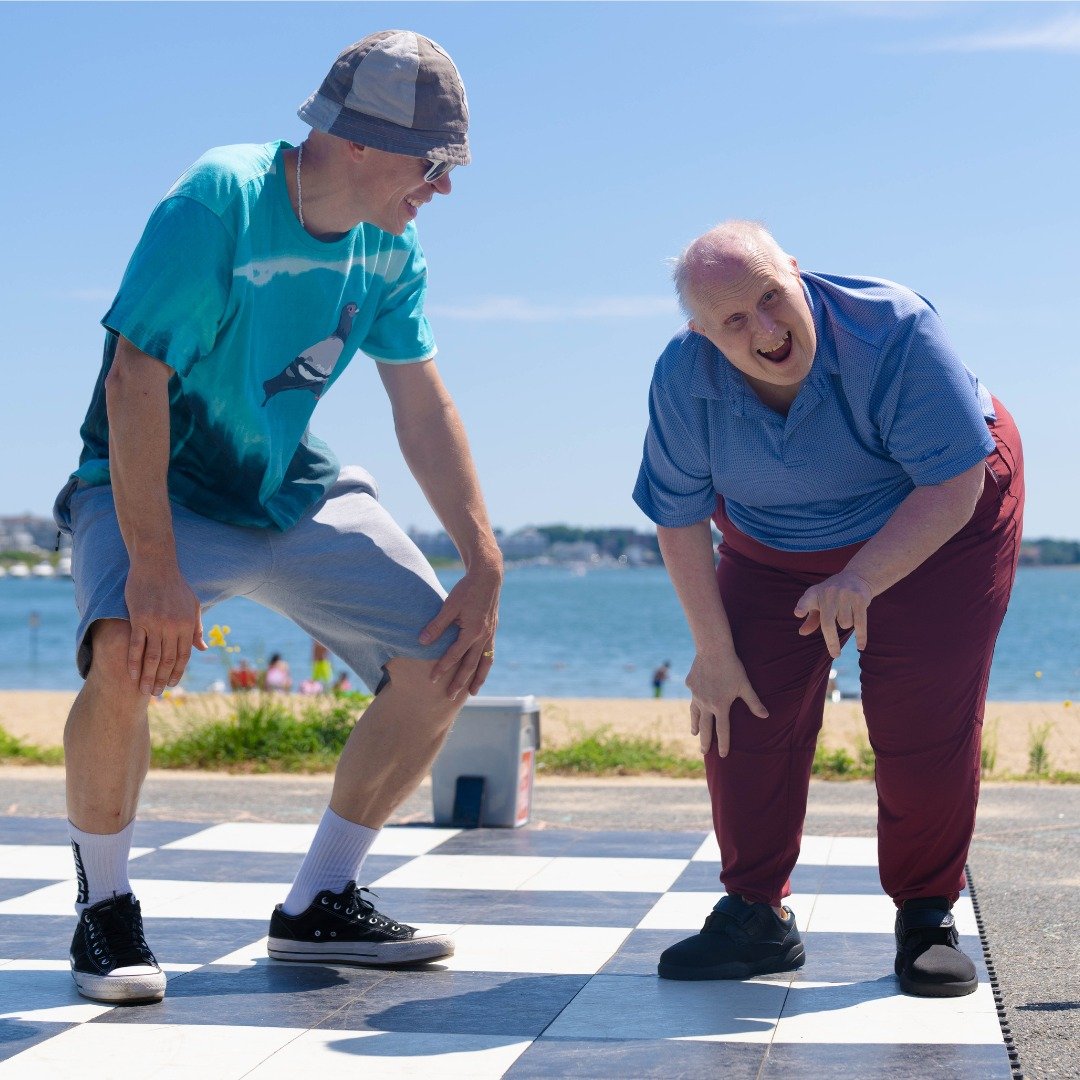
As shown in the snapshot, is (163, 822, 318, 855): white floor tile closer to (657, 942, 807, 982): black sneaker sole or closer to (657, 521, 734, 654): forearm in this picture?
(657, 942, 807, 982): black sneaker sole

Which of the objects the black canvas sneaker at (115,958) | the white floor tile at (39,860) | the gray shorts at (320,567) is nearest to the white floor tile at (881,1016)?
the gray shorts at (320,567)

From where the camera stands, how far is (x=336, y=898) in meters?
3.16

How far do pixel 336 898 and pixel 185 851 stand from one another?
1609mm

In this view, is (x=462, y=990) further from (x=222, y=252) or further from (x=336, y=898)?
(x=222, y=252)

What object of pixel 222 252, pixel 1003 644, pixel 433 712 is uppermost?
pixel 222 252

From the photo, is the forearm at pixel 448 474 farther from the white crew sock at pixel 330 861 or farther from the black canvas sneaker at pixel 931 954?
the black canvas sneaker at pixel 931 954

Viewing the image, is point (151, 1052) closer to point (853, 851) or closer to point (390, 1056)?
point (390, 1056)

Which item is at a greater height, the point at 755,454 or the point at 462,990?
the point at 755,454

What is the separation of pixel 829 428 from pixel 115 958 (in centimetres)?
165

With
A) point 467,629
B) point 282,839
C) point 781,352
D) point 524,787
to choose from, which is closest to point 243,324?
point 467,629

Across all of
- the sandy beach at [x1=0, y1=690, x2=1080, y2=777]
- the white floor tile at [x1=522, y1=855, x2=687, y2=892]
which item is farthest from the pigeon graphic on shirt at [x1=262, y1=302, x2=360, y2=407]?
the sandy beach at [x1=0, y1=690, x2=1080, y2=777]

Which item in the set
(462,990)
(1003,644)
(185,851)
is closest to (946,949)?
(462,990)

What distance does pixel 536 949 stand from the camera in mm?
3268

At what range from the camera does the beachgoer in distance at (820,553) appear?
279 cm
